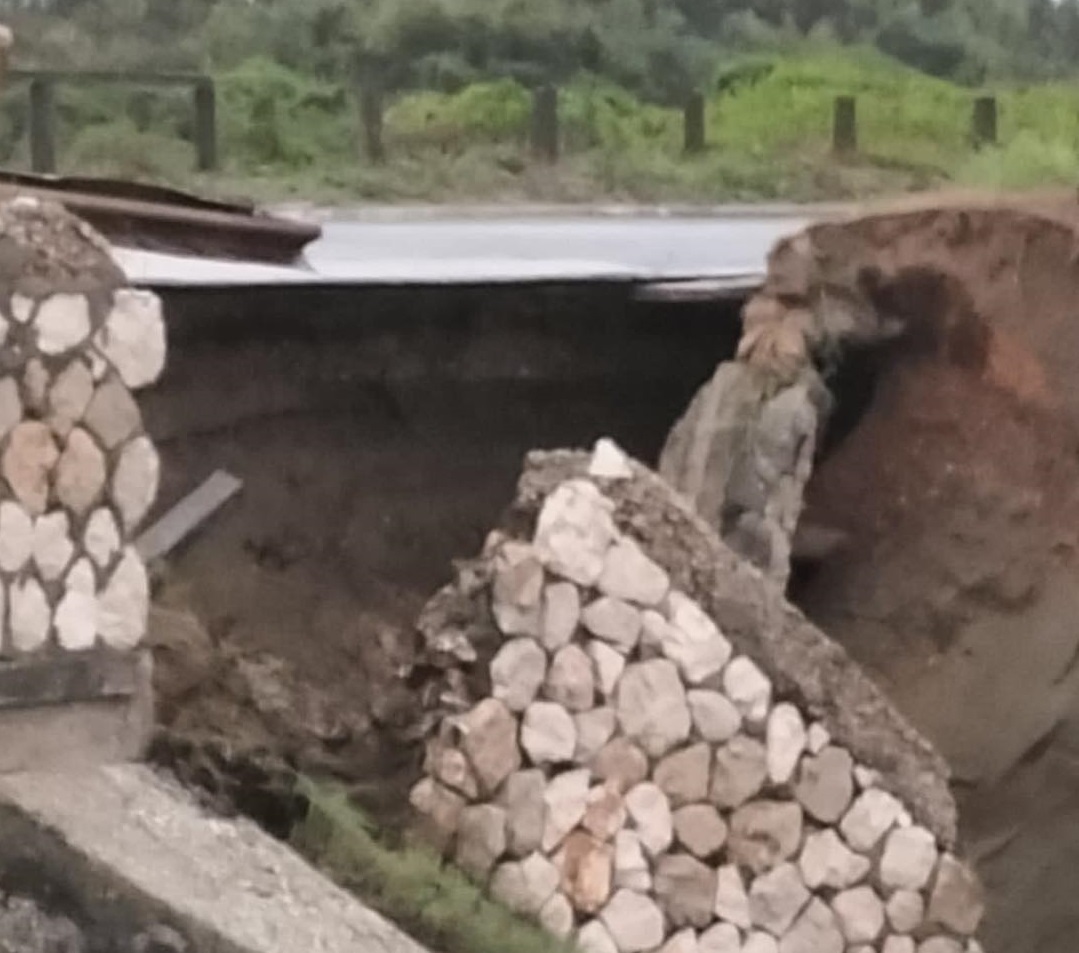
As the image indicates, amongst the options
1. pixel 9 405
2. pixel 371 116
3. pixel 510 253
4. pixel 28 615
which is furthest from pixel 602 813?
pixel 371 116

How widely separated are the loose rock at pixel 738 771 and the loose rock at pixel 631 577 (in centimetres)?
26

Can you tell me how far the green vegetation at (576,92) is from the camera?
243 inches

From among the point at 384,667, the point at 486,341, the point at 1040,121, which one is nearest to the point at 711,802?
the point at 384,667

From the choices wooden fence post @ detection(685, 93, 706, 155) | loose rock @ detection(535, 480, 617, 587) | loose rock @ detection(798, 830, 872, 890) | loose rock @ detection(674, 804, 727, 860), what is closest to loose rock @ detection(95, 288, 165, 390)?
loose rock @ detection(535, 480, 617, 587)

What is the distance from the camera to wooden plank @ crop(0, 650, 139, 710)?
2.92 metres

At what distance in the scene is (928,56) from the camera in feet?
24.5

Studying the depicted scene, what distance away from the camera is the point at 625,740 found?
11.1 feet

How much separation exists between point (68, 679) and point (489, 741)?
2.15 feet

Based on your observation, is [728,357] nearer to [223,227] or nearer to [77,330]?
[223,227]

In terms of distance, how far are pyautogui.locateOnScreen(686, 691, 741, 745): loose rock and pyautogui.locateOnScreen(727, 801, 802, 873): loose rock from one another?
0.42 feet

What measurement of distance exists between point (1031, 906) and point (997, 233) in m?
1.32

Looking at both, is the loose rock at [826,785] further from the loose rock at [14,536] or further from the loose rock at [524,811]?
the loose rock at [14,536]

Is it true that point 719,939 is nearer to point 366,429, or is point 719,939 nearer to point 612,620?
point 612,620

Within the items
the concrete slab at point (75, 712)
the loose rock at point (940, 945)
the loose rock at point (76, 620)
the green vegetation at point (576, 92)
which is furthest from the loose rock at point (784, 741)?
the green vegetation at point (576, 92)
